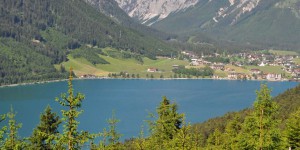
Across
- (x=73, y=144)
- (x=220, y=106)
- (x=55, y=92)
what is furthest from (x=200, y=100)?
(x=73, y=144)

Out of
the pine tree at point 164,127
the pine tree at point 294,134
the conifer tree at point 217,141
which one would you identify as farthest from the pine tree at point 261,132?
the conifer tree at point 217,141

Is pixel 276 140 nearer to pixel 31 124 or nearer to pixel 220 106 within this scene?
pixel 31 124

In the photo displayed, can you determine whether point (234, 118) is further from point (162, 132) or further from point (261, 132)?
point (261, 132)

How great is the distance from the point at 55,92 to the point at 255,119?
175 meters

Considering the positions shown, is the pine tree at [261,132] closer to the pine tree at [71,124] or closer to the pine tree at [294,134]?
the pine tree at [294,134]

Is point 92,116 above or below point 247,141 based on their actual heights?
below

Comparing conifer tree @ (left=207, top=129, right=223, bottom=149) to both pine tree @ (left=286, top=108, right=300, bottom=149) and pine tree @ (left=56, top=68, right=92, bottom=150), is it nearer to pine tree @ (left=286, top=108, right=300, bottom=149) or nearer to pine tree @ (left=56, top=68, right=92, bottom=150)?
pine tree @ (left=286, top=108, right=300, bottom=149)

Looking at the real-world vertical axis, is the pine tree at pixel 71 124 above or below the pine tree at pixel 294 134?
above

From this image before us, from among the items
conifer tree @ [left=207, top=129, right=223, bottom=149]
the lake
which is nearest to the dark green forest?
conifer tree @ [left=207, top=129, right=223, bottom=149]

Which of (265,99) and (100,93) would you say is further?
(100,93)

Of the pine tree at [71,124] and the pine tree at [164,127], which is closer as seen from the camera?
the pine tree at [71,124]

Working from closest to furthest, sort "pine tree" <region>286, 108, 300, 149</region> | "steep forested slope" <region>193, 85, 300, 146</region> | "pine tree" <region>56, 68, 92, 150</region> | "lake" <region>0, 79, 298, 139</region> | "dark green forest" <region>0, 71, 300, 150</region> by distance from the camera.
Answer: "pine tree" <region>56, 68, 92, 150</region> → "dark green forest" <region>0, 71, 300, 150</region> → "pine tree" <region>286, 108, 300, 149</region> → "steep forested slope" <region>193, 85, 300, 146</region> → "lake" <region>0, 79, 298, 139</region>

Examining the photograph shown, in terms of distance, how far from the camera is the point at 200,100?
178250mm

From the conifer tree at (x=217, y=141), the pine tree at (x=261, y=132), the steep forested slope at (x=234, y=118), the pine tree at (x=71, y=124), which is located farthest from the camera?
the steep forested slope at (x=234, y=118)
